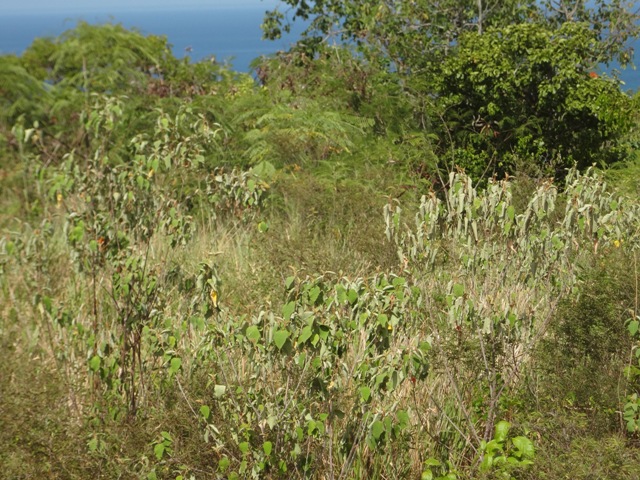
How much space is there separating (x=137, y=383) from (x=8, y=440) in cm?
82

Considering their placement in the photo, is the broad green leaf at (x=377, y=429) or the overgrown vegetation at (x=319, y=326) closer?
the broad green leaf at (x=377, y=429)

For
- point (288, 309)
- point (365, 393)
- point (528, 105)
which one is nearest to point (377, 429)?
point (365, 393)

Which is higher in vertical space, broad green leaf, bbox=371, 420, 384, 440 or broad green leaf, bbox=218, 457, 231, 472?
broad green leaf, bbox=371, 420, 384, 440

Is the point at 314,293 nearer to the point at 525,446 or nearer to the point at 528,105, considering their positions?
the point at 525,446

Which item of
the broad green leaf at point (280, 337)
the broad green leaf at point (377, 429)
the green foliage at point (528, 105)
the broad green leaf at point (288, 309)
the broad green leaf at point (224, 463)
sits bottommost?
the broad green leaf at point (224, 463)

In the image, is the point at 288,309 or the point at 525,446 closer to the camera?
the point at 288,309

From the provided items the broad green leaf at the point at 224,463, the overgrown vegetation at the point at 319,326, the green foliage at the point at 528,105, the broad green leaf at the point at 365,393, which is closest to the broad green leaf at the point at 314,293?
the overgrown vegetation at the point at 319,326

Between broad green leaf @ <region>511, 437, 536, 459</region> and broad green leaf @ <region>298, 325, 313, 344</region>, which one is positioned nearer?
broad green leaf @ <region>298, 325, 313, 344</region>

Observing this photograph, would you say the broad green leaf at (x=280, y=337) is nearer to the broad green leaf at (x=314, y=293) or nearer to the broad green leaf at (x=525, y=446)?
the broad green leaf at (x=314, y=293)

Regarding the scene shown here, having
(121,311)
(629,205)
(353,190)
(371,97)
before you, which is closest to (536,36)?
(371,97)

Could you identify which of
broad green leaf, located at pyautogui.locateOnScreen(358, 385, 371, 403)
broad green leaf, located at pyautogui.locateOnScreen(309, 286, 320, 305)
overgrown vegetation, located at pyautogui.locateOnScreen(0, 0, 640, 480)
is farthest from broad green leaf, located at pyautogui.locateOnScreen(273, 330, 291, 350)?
broad green leaf, located at pyautogui.locateOnScreen(358, 385, 371, 403)

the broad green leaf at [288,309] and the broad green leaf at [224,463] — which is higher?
the broad green leaf at [288,309]

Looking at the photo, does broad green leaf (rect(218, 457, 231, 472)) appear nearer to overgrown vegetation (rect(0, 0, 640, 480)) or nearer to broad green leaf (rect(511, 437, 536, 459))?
overgrown vegetation (rect(0, 0, 640, 480))

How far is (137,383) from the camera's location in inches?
181
